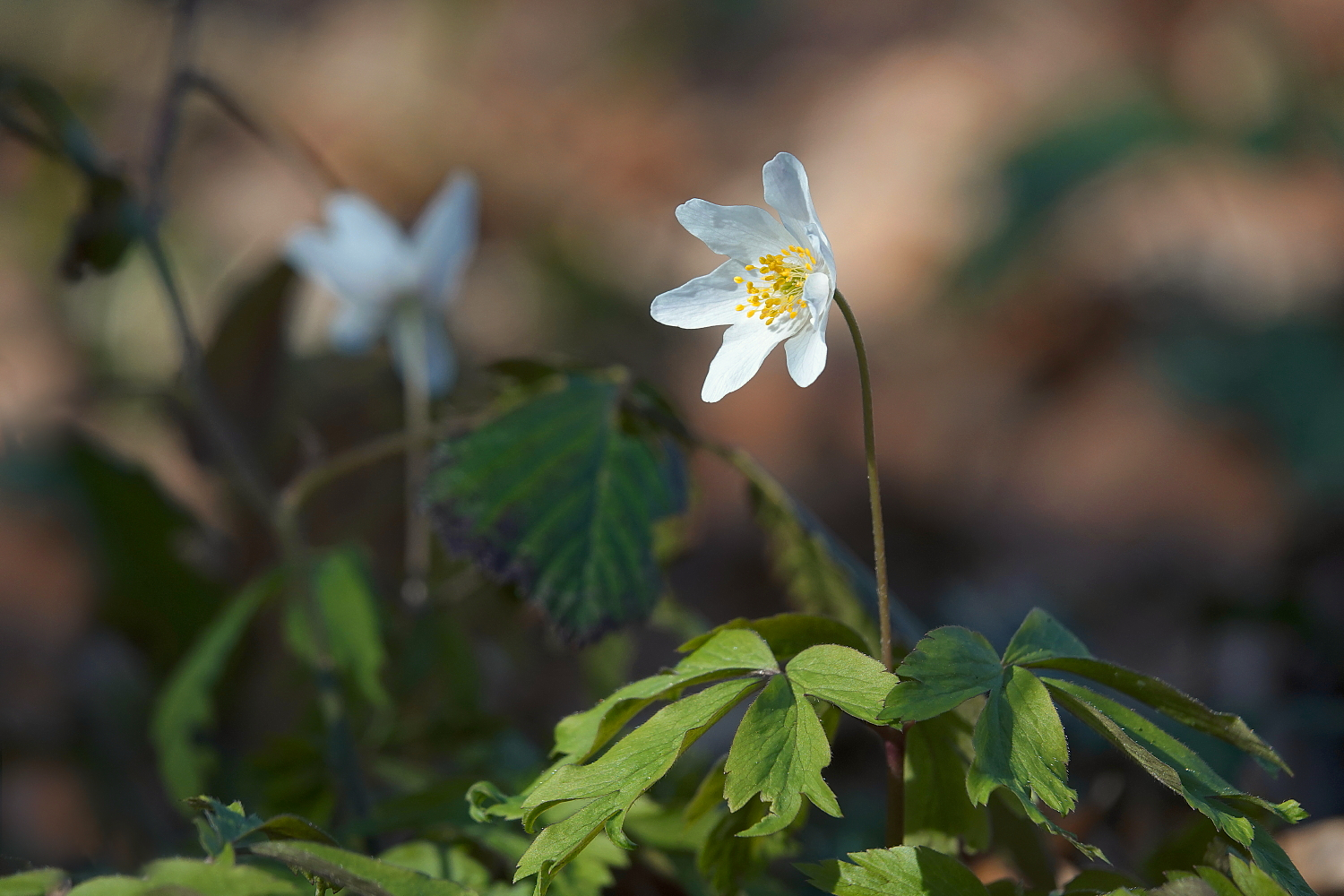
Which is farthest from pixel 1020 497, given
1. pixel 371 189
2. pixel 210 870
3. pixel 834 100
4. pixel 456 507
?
pixel 371 189

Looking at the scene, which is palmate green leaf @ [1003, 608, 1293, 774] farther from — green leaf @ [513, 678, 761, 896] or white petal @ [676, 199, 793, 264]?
white petal @ [676, 199, 793, 264]

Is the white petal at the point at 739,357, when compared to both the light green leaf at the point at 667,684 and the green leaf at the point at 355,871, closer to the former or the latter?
the light green leaf at the point at 667,684

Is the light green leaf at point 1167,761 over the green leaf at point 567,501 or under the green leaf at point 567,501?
Result: under

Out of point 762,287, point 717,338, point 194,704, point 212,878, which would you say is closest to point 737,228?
point 762,287

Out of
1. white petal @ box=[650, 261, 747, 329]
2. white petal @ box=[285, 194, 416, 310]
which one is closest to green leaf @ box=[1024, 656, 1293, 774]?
white petal @ box=[650, 261, 747, 329]

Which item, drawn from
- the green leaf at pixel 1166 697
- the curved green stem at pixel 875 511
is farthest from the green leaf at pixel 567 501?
the green leaf at pixel 1166 697

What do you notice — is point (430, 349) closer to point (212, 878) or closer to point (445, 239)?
point (445, 239)
